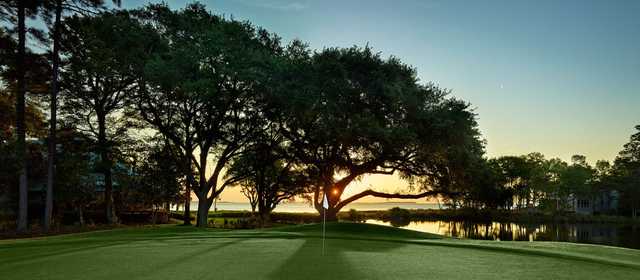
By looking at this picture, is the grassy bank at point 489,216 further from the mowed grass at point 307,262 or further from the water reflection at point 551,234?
the mowed grass at point 307,262

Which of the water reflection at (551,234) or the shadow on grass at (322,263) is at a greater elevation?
the shadow on grass at (322,263)

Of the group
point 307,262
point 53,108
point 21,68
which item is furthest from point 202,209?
point 307,262

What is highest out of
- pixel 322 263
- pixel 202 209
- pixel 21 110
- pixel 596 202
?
pixel 21 110

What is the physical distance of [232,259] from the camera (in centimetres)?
955

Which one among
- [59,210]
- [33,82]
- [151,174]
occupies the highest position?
[33,82]

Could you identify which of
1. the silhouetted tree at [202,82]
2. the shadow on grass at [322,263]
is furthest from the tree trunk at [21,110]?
the shadow on grass at [322,263]

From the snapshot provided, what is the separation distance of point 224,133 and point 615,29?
24.7 m

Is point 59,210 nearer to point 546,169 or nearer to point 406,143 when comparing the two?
point 406,143

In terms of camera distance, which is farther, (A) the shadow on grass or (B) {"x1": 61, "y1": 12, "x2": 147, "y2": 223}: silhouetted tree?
(B) {"x1": 61, "y1": 12, "x2": 147, "y2": 223}: silhouetted tree

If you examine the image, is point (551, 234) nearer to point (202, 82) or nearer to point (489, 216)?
point (489, 216)

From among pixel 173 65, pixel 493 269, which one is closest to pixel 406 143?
pixel 173 65

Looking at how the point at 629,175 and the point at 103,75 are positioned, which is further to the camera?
the point at 629,175

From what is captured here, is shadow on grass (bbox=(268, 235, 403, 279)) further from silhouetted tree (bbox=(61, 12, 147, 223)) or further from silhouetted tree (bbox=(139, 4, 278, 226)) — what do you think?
A: silhouetted tree (bbox=(61, 12, 147, 223))

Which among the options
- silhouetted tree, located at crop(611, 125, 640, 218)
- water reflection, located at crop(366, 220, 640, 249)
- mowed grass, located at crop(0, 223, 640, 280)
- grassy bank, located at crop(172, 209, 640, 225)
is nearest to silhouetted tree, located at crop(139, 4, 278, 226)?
mowed grass, located at crop(0, 223, 640, 280)
